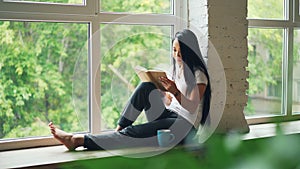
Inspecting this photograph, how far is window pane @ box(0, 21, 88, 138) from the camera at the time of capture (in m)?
2.49

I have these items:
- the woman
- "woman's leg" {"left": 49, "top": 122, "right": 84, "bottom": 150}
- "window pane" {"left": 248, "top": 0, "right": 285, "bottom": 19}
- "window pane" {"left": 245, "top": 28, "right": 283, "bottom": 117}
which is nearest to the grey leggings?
the woman

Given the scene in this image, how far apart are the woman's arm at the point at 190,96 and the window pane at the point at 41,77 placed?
1.68 feet

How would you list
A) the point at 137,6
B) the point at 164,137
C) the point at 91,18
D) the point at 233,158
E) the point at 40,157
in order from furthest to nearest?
the point at 137,6
the point at 91,18
the point at 164,137
the point at 40,157
the point at 233,158

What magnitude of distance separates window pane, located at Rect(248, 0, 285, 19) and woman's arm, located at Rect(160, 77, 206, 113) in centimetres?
97

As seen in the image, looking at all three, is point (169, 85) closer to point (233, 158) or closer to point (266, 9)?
point (266, 9)

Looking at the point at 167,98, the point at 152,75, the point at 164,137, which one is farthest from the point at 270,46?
the point at 164,137

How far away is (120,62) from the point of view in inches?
109

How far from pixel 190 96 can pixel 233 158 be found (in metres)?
2.37

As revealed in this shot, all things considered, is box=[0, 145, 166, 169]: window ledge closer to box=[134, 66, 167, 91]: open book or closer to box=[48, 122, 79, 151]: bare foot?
box=[48, 122, 79, 151]: bare foot

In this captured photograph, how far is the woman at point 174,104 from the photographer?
259 cm

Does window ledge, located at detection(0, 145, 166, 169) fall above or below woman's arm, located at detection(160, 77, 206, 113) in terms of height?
below

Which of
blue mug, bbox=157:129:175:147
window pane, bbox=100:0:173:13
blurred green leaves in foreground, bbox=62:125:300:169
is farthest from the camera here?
window pane, bbox=100:0:173:13

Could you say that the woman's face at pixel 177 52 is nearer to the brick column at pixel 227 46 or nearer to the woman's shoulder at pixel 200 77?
the woman's shoulder at pixel 200 77

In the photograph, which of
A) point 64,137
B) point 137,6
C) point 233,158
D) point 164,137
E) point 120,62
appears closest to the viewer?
point 233,158
